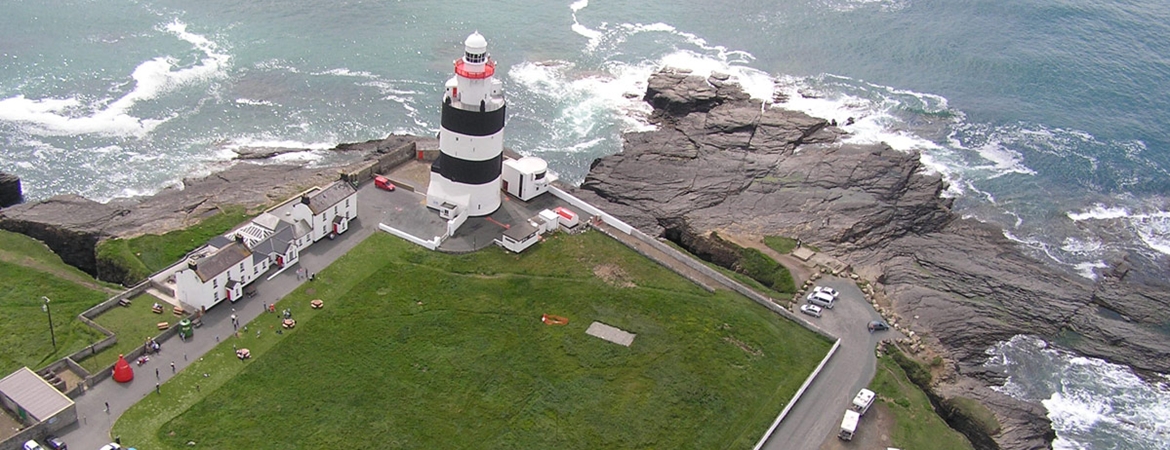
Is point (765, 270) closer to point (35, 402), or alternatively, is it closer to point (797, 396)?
point (797, 396)

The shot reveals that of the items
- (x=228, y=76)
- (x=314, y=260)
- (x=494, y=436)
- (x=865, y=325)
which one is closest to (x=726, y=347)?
(x=865, y=325)

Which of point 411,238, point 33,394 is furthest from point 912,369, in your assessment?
point 33,394

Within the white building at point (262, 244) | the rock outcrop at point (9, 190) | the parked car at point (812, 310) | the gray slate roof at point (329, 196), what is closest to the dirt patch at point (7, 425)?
the white building at point (262, 244)

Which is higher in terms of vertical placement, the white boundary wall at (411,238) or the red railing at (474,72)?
the red railing at (474,72)

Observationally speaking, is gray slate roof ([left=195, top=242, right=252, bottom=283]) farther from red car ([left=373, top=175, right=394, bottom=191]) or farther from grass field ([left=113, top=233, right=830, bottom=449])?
red car ([left=373, top=175, right=394, bottom=191])

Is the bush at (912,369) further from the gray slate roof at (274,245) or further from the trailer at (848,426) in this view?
the gray slate roof at (274,245)

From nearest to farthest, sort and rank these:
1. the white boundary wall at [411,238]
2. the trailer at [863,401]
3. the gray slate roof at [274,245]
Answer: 1. the trailer at [863,401]
2. the gray slate roof at [274,245]
3. the white boundary wall at [411,238]

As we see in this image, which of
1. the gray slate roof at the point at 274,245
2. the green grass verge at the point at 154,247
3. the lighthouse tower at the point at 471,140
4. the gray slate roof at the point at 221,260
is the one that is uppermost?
the lighthouse tower at the point at 471,140

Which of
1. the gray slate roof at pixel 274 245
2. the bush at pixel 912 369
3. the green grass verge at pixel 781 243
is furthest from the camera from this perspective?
the green grass verge at pixel 781 243
